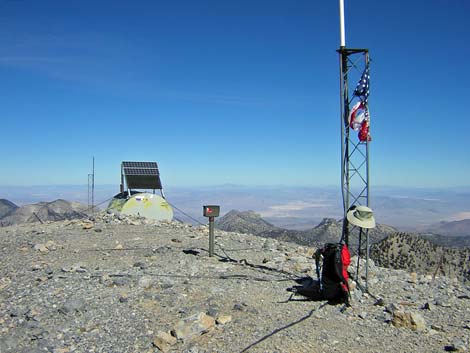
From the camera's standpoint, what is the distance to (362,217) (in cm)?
1011

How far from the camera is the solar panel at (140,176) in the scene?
2156 centimetres

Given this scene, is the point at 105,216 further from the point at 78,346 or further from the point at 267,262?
the point at 78,346

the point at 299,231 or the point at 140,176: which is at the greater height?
the point at 140,176

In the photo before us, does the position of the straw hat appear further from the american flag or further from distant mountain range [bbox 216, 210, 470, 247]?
distant mountain range [bbox 216, 210, 470, 247]

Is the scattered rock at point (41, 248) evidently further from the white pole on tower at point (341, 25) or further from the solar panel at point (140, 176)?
the white pole on tower at point (341, 25)

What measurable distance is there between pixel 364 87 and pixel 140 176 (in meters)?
13.4

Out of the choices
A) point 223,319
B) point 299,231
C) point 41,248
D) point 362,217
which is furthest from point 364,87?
point 299,231

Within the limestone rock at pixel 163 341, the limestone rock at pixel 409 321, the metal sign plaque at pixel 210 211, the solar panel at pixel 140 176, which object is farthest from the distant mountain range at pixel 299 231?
the limestone rock at pixel 163 341

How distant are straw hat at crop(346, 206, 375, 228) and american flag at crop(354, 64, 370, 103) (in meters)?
2.40

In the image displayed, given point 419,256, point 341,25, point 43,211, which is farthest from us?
point 43,211

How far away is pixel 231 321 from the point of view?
8016 millimetres

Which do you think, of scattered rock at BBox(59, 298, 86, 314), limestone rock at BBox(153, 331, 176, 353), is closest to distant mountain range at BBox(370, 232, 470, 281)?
scattered rock at BBox(59, 298, 86, 314)

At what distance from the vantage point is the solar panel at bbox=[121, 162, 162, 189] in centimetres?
2156

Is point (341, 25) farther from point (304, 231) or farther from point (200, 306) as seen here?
point (304, 231)
